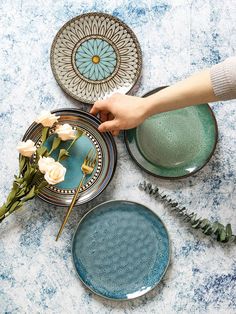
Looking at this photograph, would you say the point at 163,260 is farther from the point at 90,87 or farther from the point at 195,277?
the point at 90,87

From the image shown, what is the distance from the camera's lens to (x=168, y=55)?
4.71ft

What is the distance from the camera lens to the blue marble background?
1397 millimetres

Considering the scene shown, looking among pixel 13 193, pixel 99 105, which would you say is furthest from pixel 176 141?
A: pixel 13 193

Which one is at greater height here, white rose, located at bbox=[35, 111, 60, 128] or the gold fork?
white rose, located at bbox=[35, 111, 60, 128]

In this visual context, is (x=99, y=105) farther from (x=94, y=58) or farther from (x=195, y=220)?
(x=195, y=220)

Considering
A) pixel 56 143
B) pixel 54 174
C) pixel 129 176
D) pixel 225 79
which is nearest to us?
pixel 225 79

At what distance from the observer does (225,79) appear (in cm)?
111

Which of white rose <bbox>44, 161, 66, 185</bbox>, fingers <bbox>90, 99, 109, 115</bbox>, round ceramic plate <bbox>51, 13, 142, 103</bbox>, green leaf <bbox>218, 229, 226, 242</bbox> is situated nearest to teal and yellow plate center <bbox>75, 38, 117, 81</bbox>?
round ceramic plate <bbox>51, 13, 142, 103</bbox>

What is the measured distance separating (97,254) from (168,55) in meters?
0.65

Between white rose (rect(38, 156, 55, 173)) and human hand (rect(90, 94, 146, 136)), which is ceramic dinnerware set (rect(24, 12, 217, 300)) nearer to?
human hand (rect(90, 94, 146, 136))

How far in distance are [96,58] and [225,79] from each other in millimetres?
451

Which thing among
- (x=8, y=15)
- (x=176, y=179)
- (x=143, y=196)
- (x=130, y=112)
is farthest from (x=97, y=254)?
(x=8, y=15)

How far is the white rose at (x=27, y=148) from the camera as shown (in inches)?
48.9

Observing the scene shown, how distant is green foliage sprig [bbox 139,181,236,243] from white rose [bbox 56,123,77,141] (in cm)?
27
